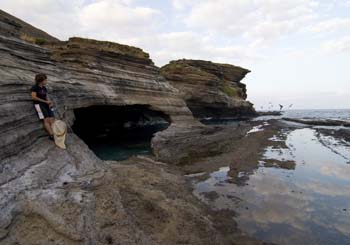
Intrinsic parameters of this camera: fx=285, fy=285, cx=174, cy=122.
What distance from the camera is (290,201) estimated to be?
1190cm

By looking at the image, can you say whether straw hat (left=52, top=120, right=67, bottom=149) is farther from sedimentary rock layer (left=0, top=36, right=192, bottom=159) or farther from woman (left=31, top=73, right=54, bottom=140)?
sedimentary rock layer (left=0, top=36, right=192, bottom=159)

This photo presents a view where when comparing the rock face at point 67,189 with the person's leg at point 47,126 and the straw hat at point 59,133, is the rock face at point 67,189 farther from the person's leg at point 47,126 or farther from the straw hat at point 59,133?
the straw hat at point 59,133

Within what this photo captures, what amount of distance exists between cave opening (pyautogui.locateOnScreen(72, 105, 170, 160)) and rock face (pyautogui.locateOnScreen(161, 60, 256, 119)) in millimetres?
8652

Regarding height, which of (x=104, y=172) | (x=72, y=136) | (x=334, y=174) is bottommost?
(x=334, y=174)

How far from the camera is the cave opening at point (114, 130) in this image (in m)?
23.0

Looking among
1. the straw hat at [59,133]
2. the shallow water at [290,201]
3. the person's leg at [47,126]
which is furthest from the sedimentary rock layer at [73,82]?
the shallow water at [290,201]

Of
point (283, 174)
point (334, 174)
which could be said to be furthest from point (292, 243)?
point (334, 174)

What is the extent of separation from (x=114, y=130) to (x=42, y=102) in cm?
2574

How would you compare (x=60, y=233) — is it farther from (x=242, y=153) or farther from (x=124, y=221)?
(x=242, y=153)

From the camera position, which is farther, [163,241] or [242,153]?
[242,153]

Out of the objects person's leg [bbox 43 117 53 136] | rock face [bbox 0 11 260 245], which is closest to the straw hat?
person's leg [bbox 43 117 53 136]

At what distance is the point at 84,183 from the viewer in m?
9.38

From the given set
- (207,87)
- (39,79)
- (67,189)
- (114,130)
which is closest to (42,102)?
(39,79)

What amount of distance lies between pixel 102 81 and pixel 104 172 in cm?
1428
